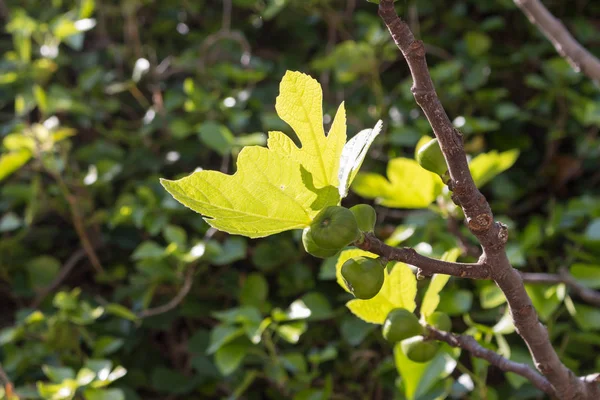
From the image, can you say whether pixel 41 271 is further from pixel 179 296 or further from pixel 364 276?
pixel 364 276

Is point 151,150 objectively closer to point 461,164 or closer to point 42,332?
point 42,332

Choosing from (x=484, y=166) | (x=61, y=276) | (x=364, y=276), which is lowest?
(x=61, y=276)

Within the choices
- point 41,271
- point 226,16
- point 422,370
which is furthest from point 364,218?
point 226,16

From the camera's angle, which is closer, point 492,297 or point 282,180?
point 282,180

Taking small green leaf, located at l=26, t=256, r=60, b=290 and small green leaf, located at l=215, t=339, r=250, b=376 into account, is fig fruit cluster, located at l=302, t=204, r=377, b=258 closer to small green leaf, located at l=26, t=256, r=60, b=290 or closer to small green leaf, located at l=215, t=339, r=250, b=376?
small green leaf, located at l=215, t=339, r=250, b=376

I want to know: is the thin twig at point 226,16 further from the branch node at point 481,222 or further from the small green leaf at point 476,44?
the branch node at point 481,222

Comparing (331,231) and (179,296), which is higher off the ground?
(331,231)

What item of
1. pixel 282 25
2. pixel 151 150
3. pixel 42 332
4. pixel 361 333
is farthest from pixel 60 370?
pixel 282 25
